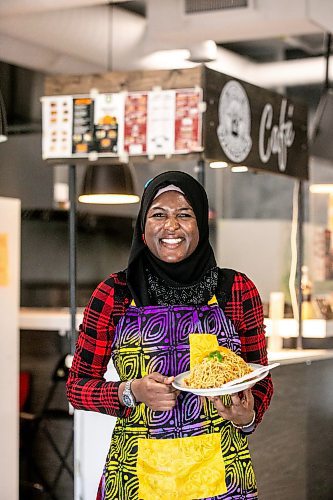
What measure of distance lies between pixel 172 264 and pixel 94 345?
30 cm

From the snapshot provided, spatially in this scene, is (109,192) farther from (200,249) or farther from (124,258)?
(200,249)

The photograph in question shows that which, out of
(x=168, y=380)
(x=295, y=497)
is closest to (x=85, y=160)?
(x=295, y=497)

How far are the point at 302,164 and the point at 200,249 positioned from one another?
310 centimetres

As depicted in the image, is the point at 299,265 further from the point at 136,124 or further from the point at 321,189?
the point at 321,189

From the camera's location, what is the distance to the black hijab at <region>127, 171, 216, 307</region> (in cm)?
238

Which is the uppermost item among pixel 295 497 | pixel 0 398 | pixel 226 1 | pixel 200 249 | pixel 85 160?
pixel 226 1

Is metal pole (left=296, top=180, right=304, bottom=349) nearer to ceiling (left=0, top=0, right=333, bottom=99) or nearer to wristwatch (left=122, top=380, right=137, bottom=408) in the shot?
ceiling (left=0, top=0, right=333, bottom=99)

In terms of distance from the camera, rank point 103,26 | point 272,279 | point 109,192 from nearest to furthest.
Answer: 1. point 109,192
2. point 103,26
3. point 272,279

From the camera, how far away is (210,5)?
19.8 ft

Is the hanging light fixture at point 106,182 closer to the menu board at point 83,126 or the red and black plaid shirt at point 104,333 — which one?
the menu board at point 83,126

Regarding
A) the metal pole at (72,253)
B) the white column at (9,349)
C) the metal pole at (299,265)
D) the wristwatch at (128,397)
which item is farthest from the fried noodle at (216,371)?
the metal pole at (299,265)

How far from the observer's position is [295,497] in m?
4.73

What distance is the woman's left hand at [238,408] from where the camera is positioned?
222 centimetres

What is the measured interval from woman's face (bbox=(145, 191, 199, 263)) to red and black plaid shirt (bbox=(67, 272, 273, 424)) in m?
0.17
